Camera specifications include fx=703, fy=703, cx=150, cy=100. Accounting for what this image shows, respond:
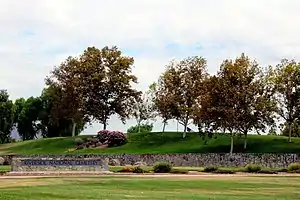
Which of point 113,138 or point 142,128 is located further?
point 142,128

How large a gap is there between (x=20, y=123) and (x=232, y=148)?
62904 millimetres

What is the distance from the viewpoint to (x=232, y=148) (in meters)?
85.8

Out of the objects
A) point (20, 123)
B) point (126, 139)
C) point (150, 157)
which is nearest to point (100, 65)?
point (126, 139)

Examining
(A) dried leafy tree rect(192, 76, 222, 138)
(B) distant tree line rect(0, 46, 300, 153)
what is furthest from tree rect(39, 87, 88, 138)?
(A) dried leafy tree rect(192, 76, 222, 138)

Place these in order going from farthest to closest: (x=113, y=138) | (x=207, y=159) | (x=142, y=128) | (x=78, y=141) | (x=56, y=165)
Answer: (x=142, y=128) < (x=78, y=141) < (x=113, y=138) < (x=207, y=159) < (x=56, y=165)

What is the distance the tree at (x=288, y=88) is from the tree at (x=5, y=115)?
59.9 metres

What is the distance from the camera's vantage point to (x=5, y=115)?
131625mm

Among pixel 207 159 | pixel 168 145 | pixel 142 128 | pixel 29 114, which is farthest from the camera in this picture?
pixel 142 128

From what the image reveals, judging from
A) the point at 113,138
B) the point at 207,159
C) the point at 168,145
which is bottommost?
the point at 207,159

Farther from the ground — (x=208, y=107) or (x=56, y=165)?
(x=208, y=107)

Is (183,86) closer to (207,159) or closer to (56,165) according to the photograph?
(207,159)

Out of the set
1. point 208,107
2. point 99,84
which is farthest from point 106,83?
point 208,107

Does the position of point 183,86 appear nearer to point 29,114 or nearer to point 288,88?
point 288,88

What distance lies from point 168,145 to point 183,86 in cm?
933
